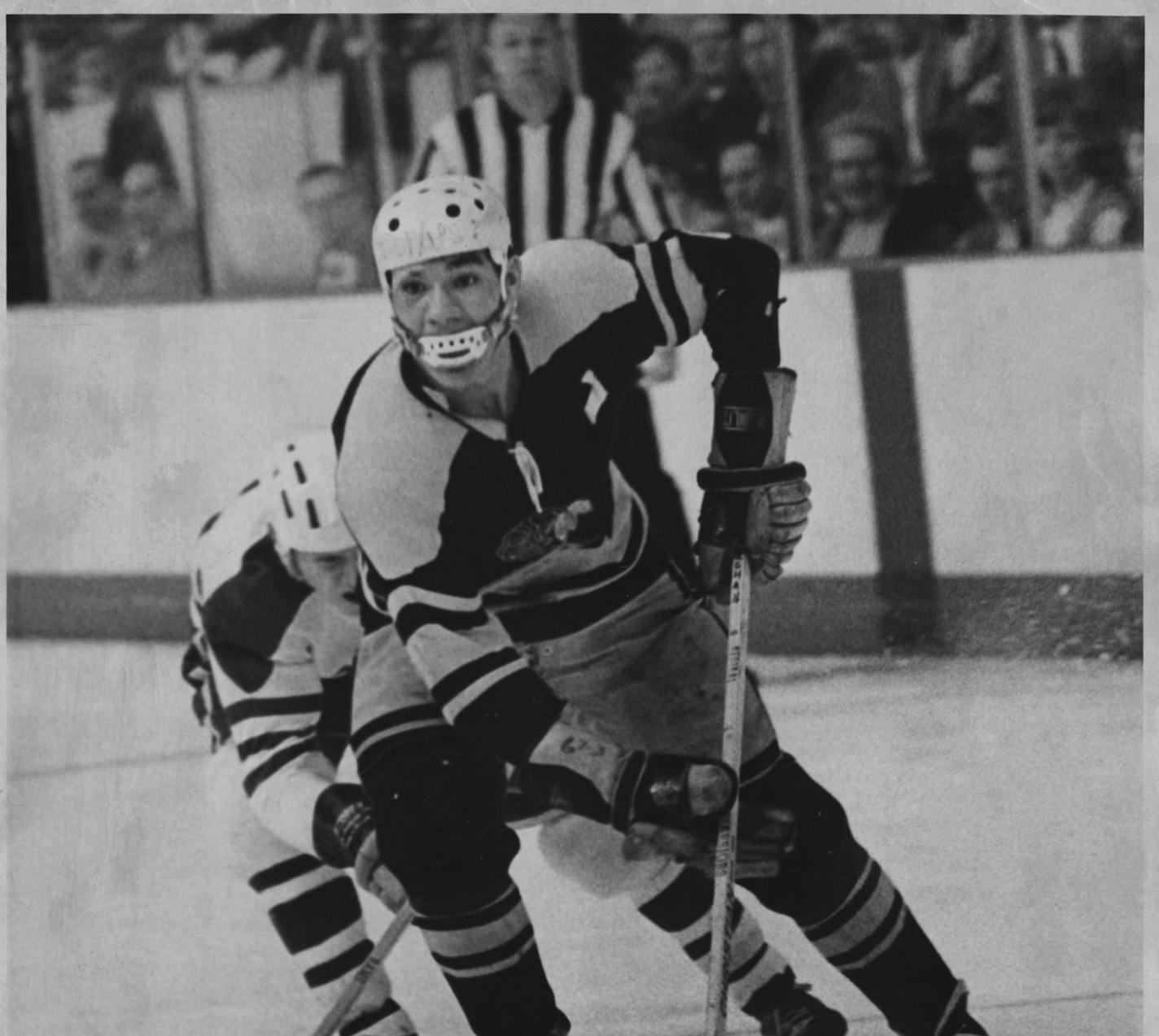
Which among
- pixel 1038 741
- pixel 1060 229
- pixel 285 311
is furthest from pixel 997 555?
pixel 285 311

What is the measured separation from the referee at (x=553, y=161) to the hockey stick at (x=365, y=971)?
0.57m

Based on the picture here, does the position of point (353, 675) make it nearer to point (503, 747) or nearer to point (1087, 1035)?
point (503, 747)

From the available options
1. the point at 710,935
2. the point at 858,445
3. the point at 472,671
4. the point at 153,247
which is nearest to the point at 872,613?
the point at 858,445

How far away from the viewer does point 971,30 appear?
90.7 inches

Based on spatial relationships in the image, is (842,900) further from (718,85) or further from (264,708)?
(718,85)

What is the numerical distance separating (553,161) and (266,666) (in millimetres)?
771

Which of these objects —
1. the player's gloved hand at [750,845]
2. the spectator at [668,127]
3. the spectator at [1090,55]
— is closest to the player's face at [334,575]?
the player's gloved hand at [750,845]

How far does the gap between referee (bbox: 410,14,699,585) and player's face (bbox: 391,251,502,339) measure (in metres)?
0.14

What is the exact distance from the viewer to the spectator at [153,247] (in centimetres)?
227

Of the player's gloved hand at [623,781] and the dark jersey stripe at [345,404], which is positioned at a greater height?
the dark jersey stripe at [345,404]

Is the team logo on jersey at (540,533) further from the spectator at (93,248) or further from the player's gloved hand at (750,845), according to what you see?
the spectator at (93,248)

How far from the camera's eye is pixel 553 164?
2240 mm

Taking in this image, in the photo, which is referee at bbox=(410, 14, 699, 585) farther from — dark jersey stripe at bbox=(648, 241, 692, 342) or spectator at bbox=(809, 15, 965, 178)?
spectator at bbox=(809, 15, 965, 178)

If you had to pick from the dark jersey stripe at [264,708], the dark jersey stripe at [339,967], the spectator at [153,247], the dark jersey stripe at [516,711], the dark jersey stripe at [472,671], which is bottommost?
the dark jersey stripe at [339,967]
